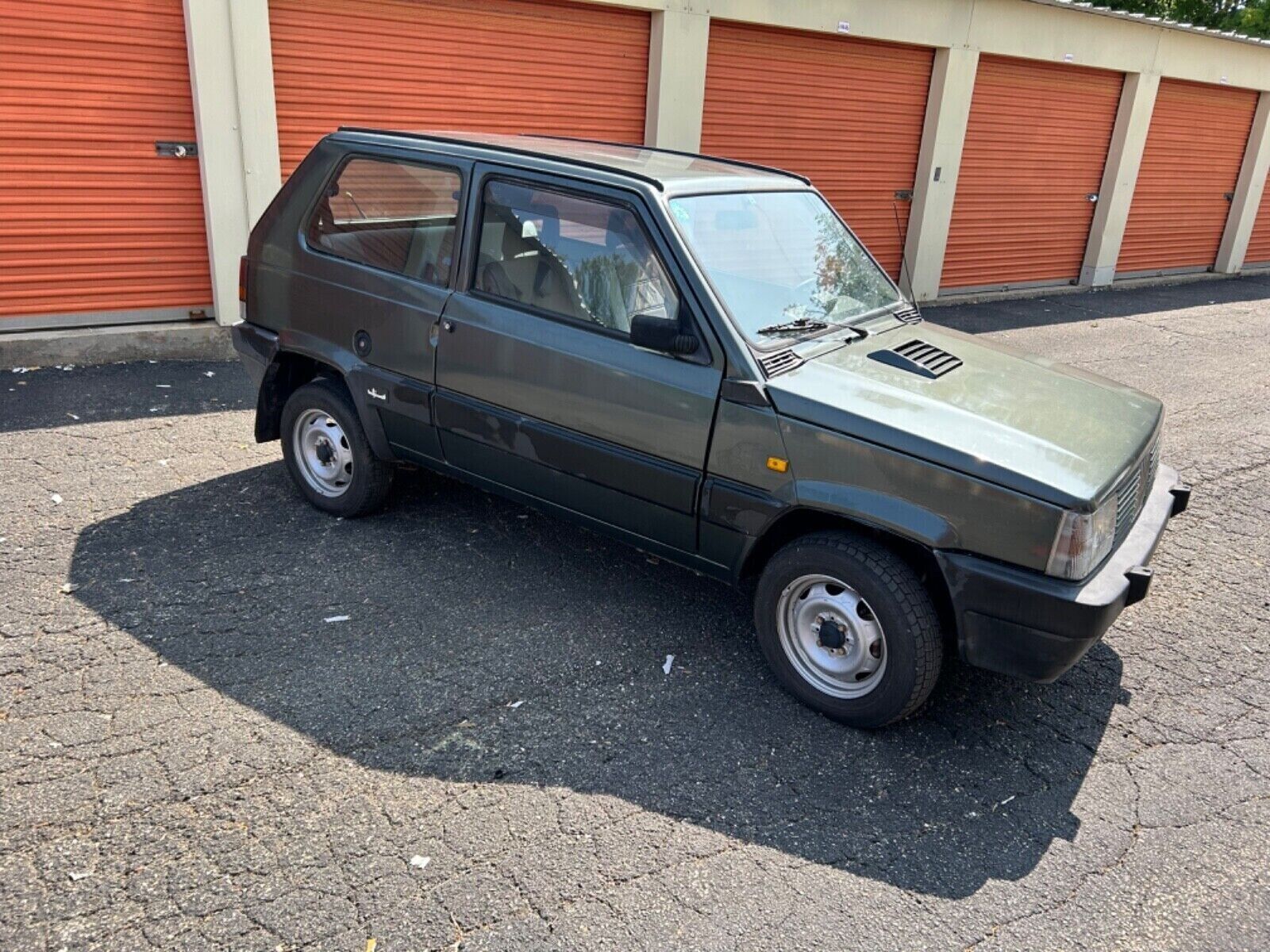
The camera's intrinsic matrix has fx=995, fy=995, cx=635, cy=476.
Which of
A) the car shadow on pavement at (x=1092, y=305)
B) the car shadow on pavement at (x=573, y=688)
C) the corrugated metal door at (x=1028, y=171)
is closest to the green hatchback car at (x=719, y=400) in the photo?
the car shadow on pavement at (x=573, y=688)

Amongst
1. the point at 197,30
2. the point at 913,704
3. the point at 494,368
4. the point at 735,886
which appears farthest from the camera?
the point at 197,30

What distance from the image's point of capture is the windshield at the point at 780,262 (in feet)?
13.1

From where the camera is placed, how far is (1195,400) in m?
8.55

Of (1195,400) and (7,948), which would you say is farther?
(1195,400)

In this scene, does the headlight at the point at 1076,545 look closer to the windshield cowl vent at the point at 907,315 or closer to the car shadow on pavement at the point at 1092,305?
the windshield cowl vent at the point at 907,315

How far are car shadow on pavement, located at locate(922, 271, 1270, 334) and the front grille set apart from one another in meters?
6.84

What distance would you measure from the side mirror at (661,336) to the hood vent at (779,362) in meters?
0.27

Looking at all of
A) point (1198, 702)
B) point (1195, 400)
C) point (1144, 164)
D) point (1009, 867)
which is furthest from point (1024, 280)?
point (1009, 867)

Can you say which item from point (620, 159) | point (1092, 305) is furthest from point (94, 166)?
point (1092, 305)

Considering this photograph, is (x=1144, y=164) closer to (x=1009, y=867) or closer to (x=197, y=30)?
(x=197, y=30)

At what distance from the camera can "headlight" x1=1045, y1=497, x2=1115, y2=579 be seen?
10.6 ft

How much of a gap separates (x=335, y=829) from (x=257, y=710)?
0.74 meters

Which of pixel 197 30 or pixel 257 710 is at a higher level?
pixel 197 30

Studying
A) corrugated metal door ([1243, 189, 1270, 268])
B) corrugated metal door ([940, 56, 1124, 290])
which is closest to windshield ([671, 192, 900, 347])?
corrugated metal door ([940, 56, 1124, 290])
